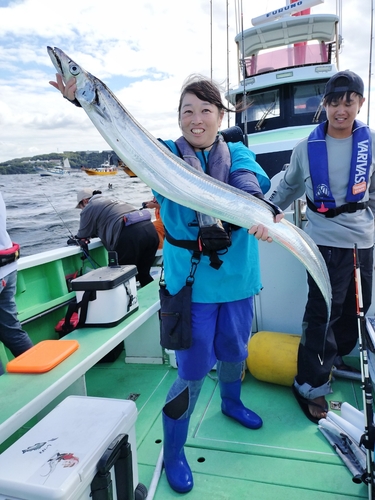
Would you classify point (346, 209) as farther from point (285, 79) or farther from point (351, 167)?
point (285, 79)

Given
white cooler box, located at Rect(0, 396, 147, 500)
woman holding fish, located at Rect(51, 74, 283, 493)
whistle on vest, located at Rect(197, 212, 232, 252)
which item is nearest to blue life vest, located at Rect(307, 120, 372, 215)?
woman holding fish, located at Rect(51, 74, 283, 493)

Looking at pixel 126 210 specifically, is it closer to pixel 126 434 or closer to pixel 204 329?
pixel 204 329

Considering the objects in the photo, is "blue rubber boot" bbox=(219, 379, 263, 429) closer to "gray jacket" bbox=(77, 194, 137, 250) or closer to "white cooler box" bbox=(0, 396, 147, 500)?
"white cooler box" bbox=(0, 396, 147, 500)

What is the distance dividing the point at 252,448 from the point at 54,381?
4.64 feet

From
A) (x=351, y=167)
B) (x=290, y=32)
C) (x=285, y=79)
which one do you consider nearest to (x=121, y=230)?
(x=351, y=167)

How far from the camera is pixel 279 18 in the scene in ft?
28.1

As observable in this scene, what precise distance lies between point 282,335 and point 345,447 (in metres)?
1.08

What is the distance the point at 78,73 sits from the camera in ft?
5.15

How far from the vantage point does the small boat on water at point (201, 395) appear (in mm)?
2275

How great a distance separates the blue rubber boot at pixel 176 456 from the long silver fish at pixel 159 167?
1.25m

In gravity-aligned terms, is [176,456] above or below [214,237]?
below

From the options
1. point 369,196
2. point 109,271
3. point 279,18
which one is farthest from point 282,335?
point 279,18

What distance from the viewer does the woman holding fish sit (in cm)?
206

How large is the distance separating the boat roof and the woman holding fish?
7249 millimetres
